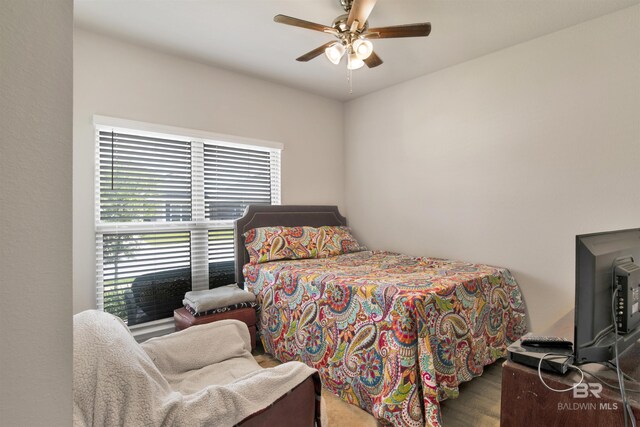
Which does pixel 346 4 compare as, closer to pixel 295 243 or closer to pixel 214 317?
pixel 295 243

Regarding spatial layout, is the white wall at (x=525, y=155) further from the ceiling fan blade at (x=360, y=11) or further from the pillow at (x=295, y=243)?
the ceiling fan blade at (x=360, y=11)

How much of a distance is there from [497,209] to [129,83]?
3.36 meters

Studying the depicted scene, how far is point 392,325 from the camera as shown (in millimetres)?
1783

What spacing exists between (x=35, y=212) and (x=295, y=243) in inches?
111

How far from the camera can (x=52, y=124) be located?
49 cm

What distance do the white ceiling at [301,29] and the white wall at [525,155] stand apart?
224 millimetres

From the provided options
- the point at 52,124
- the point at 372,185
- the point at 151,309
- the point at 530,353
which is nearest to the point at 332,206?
the point at 372,185

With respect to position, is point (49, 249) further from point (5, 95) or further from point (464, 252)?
point (464, 252)

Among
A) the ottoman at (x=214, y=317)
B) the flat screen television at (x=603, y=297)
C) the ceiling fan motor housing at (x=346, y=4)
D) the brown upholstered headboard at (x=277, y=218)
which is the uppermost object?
the ceiling fan motor housing at (x=346, y=4)

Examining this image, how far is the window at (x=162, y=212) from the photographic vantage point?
2559 mm

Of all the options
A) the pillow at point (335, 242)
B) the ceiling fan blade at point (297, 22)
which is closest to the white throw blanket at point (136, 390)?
the ceiling fan blade at point (297, 22)

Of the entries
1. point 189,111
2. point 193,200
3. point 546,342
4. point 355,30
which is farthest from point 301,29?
point 546,342

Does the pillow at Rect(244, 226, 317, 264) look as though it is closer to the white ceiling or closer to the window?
the window

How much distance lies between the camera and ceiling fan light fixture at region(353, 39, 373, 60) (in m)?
2.04
